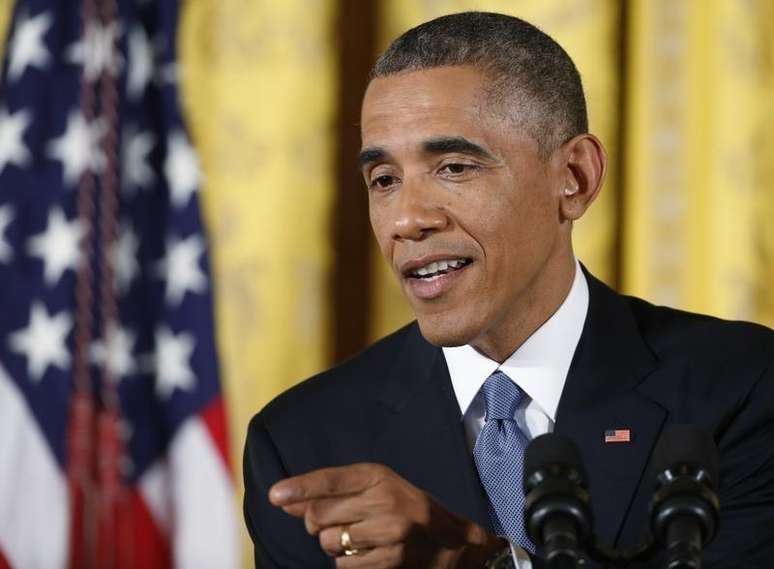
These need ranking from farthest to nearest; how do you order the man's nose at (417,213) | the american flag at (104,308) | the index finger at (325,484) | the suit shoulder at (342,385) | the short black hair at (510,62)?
the american flag at (104,308)
the suit shoulder at (342,385)
the short black hair at (510,62)
the man's nose at (417,213)
the index finger at (325,484)

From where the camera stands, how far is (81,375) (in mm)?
3018

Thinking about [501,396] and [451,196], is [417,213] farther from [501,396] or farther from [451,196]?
[501,396]

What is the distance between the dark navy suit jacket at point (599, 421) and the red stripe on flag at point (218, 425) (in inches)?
33.6

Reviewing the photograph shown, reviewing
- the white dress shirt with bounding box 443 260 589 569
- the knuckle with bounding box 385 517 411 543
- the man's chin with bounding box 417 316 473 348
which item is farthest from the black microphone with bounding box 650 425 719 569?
the white dress shirt with bounding box 443 260 589 569

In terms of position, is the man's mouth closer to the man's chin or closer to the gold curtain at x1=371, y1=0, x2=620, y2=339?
the man's chin

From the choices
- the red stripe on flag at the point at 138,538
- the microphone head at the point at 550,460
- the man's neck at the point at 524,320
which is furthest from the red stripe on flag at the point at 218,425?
the microphone head at the point at 550,460

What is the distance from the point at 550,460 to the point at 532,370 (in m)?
0.77

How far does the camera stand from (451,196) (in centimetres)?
193

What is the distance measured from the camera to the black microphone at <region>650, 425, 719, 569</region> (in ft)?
4.03

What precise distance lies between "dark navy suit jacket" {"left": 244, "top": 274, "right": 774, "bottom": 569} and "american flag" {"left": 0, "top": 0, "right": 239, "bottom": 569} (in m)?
0.91

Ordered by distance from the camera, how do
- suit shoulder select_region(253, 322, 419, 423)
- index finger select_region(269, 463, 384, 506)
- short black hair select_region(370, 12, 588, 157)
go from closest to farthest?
index finger select_region(269, 463, 384, 506)
short black hair select_region(370, 12, 588, 157)
suit shoulder select_region(253, 322, 419, 423)

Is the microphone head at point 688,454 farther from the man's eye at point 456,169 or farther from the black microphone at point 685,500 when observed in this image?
the man's eye at point 456,169

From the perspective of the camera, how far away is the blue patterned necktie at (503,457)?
1979 millimetres

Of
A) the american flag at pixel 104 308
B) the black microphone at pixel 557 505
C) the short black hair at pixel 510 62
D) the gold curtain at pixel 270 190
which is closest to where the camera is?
the black microphone at pixel 557 505
